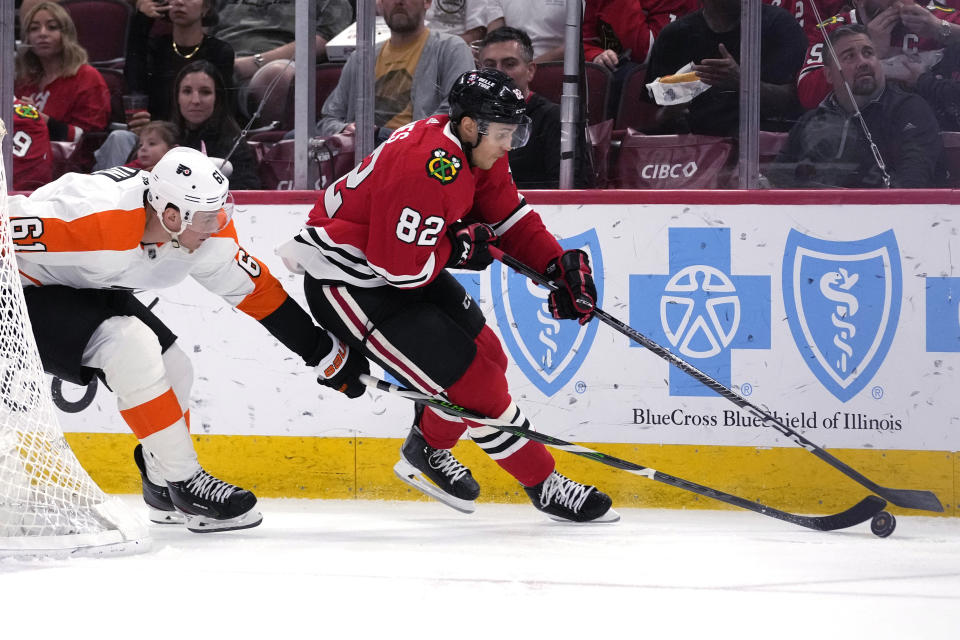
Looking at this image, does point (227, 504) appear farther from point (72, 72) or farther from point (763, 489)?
point (72, 72)

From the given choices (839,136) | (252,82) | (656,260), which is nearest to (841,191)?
(839,136)

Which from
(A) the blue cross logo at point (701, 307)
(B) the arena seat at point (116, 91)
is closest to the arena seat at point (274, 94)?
(B) the arena seat at point (116, 91)

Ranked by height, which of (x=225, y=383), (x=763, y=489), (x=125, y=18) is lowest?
(x=763, y=489)

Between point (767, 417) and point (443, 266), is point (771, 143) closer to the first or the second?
point (767, 417)

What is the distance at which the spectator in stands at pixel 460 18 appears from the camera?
3707mm

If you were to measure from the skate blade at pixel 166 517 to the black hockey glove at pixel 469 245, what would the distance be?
1.01 metres

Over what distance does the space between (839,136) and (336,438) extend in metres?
1.84

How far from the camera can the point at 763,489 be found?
3.33 meters

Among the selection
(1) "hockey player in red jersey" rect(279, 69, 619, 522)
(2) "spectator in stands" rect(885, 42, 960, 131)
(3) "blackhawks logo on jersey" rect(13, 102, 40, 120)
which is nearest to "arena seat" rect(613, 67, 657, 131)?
(1) "hockey player in red jersey" rect(279, 69, 619, 522)

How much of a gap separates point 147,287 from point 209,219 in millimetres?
320

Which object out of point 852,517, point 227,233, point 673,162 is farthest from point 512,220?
point 852,517

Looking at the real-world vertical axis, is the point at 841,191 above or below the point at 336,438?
above

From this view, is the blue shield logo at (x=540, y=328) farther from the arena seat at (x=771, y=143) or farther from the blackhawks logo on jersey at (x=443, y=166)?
the blackhawks logo on jersey at (x=443, y=166)

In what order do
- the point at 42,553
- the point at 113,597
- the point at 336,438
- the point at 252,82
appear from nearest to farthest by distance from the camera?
1. the point at 113,597
2. the point at 42,553
3. the point at 336,438
4. the point at 252,82
